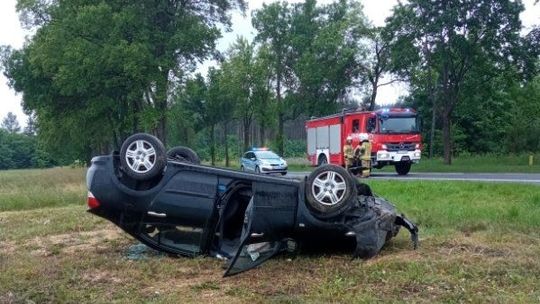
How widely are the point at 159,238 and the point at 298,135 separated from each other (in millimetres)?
66601

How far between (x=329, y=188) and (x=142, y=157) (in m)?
2.07

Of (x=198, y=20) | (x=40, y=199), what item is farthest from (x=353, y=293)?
(x=198, y=20)

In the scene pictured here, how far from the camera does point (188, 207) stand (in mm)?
6613

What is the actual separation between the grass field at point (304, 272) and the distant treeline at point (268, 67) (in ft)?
78.7

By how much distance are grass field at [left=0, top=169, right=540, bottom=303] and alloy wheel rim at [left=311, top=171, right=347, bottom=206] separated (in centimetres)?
67

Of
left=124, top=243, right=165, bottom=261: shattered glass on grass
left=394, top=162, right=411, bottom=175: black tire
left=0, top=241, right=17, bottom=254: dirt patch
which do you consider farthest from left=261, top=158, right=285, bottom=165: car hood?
left=124, top=243, right=165, bottom=261: shattered glass on grass

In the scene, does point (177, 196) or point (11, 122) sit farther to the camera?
point (11, 122)

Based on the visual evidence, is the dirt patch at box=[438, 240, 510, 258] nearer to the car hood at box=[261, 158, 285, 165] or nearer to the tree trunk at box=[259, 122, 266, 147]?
the car hood at box=[261, 158, 285, 165]

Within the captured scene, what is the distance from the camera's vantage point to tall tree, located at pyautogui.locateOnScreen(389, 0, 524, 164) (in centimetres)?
3028

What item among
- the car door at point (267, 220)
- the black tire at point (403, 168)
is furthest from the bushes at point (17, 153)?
the car door at point (267, 220)

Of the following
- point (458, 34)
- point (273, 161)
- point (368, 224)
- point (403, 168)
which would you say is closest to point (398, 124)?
point (403, 168)

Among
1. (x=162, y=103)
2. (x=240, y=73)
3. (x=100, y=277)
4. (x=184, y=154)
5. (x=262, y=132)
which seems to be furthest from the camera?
(x=262, y=132)

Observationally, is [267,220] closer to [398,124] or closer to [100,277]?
[100,277]

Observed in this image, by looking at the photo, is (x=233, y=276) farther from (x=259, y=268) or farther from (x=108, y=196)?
(x=108, y=196)
